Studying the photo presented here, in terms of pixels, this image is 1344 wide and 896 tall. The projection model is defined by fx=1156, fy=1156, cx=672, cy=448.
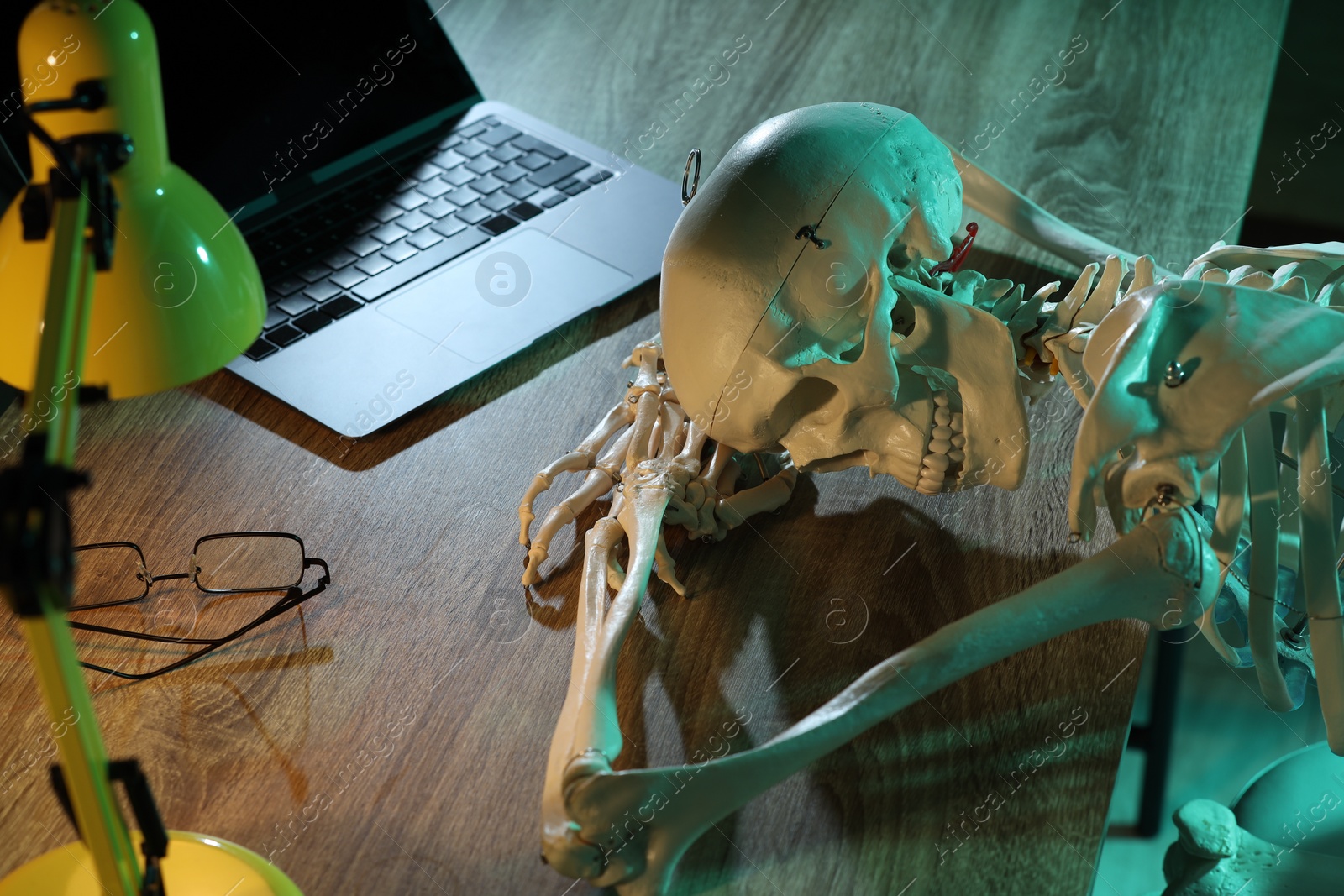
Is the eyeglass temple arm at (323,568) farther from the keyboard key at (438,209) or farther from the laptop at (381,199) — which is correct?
the keyboard key at (438,209)

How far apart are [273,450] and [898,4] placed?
3.52 feet

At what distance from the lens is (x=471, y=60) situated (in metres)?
1.52

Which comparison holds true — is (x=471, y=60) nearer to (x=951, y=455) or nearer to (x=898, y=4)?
(x=898, y=4)

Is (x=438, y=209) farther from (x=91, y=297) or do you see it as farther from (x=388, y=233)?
(x=91, y=297)

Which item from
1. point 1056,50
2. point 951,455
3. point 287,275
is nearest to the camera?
point 951,455

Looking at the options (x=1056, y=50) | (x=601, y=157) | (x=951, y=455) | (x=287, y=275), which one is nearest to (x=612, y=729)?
(x=951, y=455)

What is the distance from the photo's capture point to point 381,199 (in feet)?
4.05

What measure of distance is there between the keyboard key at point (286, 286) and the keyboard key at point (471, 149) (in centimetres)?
26

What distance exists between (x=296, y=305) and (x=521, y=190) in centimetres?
28

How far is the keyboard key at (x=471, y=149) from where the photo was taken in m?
1.30

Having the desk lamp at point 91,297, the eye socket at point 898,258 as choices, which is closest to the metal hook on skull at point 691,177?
the eye socket at point 898,258

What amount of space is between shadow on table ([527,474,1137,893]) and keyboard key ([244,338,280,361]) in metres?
0.37

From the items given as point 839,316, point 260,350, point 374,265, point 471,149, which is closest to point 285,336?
point 260,350

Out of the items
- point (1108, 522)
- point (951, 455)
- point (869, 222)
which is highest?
point (869, 222)
